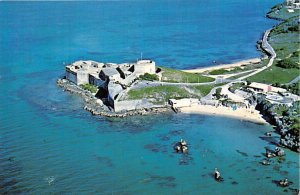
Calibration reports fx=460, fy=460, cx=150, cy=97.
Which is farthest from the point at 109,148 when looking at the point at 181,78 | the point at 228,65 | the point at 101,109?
the point at 228,65

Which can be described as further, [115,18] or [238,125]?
[115,18]

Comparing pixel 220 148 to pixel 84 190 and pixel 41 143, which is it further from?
pixel 41 143

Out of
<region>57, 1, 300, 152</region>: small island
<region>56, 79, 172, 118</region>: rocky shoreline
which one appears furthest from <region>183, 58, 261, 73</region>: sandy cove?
<region>56, 79, 172, 118</region>: rocky shoreline

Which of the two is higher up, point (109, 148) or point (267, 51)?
point (267, 51)

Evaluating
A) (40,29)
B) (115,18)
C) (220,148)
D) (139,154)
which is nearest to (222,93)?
(220,148)

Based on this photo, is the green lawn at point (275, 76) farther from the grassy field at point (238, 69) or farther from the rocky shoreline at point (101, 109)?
the rocky shoreline at point (101, 109)

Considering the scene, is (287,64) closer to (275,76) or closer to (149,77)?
(275,76)

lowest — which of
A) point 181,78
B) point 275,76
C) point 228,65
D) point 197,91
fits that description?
point 228,65
